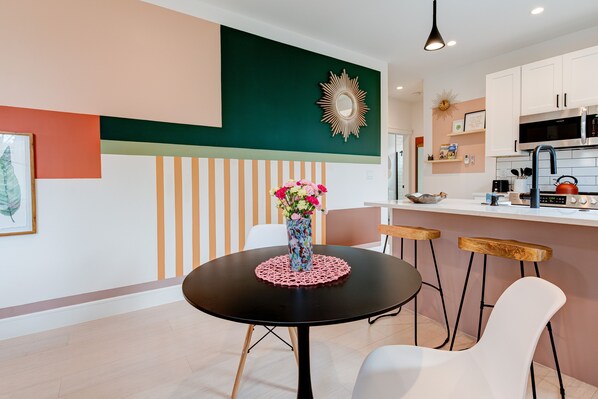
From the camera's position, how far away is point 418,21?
335 centimetres

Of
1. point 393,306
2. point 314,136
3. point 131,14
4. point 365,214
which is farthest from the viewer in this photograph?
point 365,214

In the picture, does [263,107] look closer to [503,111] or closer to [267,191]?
[267,191]

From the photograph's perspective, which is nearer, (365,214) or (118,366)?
(118,366)

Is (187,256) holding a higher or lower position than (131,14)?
lower

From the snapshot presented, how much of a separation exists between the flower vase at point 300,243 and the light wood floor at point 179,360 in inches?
32.7

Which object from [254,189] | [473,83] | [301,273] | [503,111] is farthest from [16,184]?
[473,83]

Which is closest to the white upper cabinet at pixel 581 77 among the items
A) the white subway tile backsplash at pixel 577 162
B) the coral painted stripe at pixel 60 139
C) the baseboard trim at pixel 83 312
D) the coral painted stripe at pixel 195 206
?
the white subway tile backsplash at pixel 577 162

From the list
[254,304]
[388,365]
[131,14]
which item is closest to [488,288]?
[388,365]

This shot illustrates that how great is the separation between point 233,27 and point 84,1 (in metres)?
1.28

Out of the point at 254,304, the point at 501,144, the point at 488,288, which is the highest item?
the point at 501,144

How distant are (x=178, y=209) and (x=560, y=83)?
426cm

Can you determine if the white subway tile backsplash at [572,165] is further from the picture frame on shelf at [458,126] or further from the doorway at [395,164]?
the doorway at [395,164]

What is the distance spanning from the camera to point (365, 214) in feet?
14.4

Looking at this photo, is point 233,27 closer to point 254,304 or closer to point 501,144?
point 254,304
